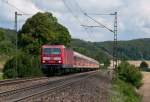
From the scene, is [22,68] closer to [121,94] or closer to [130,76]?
[121,94]

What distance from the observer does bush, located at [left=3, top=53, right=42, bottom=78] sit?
160ft

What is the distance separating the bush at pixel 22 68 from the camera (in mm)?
48844

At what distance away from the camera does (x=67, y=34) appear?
103m

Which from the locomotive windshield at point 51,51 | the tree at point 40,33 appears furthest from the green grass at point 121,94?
the tree at point 40,33

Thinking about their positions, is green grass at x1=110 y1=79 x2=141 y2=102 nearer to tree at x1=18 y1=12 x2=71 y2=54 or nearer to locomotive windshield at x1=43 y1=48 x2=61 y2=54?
locomotive windshield at x1=43 y1=48 x2=61 y2=54

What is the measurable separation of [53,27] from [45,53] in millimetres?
46070

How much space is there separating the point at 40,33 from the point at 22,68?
4114cm

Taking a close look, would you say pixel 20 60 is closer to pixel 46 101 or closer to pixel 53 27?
pixel 46 101

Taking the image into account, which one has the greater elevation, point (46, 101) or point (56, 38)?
point (56, 38)

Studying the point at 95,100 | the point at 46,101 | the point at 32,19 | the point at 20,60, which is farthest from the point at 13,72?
the point at 32,19

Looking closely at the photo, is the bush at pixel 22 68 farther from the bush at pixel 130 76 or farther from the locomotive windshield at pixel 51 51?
the bush at pixel 130 76

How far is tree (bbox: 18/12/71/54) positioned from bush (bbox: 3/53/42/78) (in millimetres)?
31890

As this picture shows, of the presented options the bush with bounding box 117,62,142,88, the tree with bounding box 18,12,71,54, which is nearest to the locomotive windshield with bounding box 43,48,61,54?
the bush with bounding box 117,62,142,88

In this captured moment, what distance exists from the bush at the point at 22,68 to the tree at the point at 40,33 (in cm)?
3189
